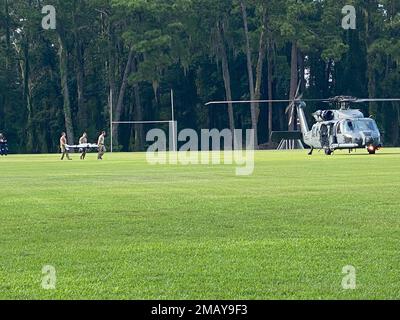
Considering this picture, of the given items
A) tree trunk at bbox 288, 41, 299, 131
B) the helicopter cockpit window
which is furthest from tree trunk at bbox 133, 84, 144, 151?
the helicopter cockpit window

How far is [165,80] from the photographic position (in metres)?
81.6

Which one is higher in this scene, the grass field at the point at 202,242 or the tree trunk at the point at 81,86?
the tree trunk at the point at 81,86

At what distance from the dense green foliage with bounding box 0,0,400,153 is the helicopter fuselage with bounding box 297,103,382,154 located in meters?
20.1

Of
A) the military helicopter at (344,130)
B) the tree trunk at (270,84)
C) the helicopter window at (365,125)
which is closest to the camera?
the military helicopter at (344,130)

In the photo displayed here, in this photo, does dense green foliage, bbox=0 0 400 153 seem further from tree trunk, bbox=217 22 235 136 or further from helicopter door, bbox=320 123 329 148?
helicopter door, bbox=320 123 329 148

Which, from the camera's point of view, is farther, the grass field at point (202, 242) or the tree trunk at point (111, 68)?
the tree trunk at point (111, 68)

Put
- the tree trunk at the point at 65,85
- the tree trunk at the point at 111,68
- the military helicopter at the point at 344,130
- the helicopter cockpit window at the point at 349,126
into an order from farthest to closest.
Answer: the tree trunk at the point at 111,68
the tree trunk at the point at 65,85
the helicopter cockpit window at the point at 349,126
the military helicopter at the point at 344,130

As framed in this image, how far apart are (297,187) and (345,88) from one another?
61.0 metres

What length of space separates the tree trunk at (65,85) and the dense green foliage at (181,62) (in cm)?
9

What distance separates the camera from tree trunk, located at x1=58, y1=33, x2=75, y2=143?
77125 mm

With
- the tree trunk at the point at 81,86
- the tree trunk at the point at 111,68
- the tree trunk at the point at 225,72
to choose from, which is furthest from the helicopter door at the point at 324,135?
the tree trunk at the point at 81,86

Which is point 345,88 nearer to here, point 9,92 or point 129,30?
point 129,30

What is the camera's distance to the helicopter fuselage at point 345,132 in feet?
169

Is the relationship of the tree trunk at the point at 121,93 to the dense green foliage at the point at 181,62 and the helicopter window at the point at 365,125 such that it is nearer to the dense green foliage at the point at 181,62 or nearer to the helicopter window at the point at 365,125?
the dense green foliage at the point at 181,62
